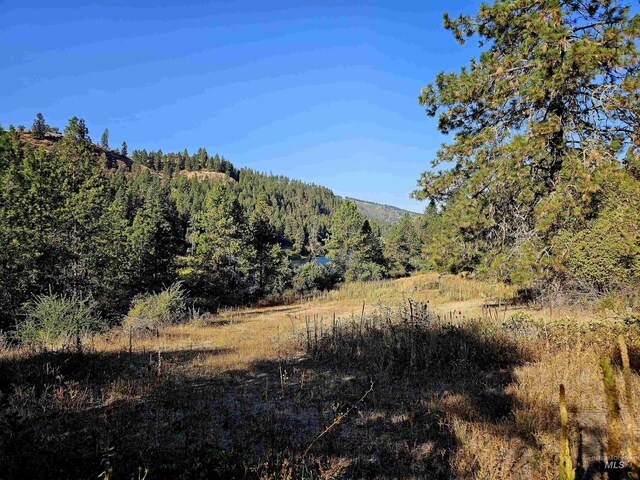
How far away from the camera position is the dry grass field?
3451 mm

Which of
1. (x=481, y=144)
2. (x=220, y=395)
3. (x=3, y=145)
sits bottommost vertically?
(x=220, y=395)

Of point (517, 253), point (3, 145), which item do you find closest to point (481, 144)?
point (517, 253)

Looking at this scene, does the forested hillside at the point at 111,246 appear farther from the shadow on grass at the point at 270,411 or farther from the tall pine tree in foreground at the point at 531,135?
the tall pine tree in foreground at the point at 531,135

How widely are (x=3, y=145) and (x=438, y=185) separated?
16709 mm

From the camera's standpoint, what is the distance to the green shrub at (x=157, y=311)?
1386 centimetres

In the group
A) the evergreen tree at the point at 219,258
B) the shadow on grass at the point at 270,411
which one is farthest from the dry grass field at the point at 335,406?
the evergreen tree at the point at 219,258

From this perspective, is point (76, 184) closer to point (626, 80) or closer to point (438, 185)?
point (438, 185)

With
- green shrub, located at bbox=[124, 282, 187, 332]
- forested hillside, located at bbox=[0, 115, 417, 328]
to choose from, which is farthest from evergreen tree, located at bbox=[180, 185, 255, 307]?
green shrub, located at bbox=[124, 282, 187, 332]

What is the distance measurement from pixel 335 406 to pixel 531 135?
945 cm

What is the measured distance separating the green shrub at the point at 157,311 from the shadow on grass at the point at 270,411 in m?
6.02

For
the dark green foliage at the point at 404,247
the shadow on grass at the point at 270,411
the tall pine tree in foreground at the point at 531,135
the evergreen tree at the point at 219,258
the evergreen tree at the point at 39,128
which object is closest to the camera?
the shadow on grass at the point at 270,411

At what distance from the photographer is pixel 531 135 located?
1045 cm

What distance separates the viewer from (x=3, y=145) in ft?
48.0

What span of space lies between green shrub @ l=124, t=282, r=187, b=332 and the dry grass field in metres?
4.71
